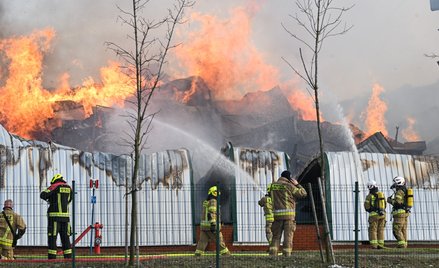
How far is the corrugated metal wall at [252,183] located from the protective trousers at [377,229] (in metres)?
3.17

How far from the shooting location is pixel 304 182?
2441 cm

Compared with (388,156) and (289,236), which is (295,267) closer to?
(289,236)

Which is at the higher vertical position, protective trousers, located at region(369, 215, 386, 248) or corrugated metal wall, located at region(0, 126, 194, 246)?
corrugated metal wall, located at region(0, 126, 194, 246)

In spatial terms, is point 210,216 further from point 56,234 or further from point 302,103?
point 302,103

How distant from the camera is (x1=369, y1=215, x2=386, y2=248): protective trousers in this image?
742 inches

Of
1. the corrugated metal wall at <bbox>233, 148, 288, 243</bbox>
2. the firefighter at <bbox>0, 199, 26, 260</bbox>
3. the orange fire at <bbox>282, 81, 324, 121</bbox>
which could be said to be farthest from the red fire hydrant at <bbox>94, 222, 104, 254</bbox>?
the orange fire at <bbox>282, 81, 324, 121</bbox>

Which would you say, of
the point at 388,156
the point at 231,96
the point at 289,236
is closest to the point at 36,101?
the point at 231,96

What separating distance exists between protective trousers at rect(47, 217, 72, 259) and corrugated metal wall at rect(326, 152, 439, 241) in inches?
341

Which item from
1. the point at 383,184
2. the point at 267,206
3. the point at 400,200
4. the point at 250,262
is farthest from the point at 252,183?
the point at 250,262

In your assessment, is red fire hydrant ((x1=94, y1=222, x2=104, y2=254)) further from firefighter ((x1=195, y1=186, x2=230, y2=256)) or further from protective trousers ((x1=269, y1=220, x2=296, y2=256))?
protective trousers ((x1=269, y1=220, x2=296, y2=256))

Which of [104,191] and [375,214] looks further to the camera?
[104,191]

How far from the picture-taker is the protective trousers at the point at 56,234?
575 inches

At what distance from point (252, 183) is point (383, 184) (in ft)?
13.7

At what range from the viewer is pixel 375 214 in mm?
18844
